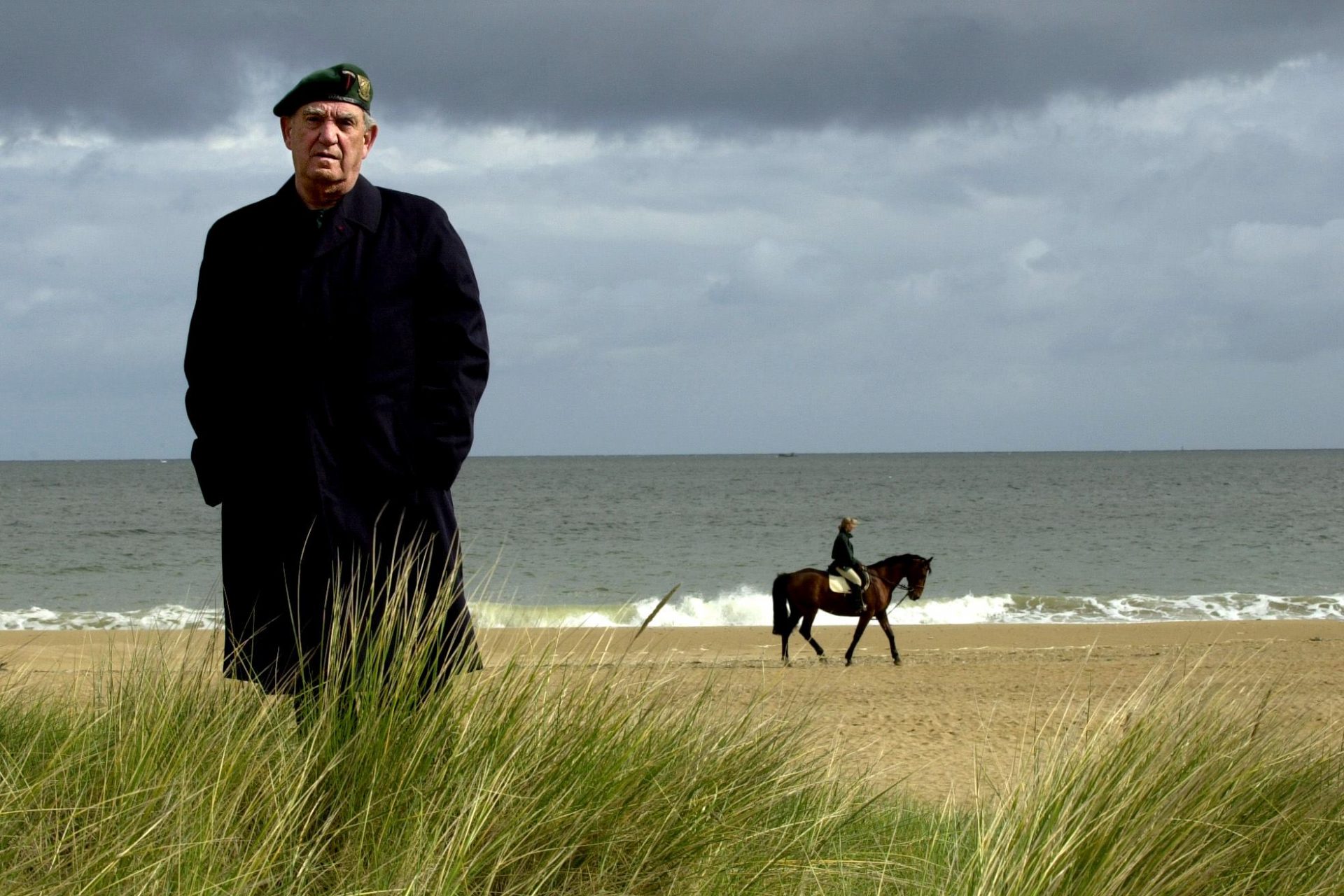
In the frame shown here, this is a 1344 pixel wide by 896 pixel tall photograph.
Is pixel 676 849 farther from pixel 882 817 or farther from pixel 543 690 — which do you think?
pixel 882 817

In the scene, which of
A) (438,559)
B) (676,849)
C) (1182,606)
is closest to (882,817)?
(676,849)

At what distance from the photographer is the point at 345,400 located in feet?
9.68

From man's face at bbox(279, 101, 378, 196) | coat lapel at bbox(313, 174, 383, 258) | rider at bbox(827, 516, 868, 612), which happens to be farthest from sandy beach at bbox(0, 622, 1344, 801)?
man's face at bbox(279, 101, 378, 196)

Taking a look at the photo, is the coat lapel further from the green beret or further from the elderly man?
the green beret

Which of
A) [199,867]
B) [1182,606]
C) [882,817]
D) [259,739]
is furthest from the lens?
[1182,606]

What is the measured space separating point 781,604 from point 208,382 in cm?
1281

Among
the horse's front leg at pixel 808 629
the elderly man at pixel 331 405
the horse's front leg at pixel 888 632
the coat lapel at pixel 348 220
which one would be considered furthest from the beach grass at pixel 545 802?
the horse's front leg at pixel 808 629

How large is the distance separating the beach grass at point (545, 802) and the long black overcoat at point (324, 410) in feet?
0.66

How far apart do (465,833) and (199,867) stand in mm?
466

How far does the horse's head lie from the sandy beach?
2.89 feet

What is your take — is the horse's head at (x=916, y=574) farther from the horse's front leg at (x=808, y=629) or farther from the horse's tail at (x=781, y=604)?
→ the horse's tail at (x=781, y=604)

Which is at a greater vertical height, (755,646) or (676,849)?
(676,849)

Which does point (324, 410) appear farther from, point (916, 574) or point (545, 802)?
point (916, 574)

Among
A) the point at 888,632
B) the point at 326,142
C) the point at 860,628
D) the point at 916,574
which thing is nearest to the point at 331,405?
the point at 326,142
